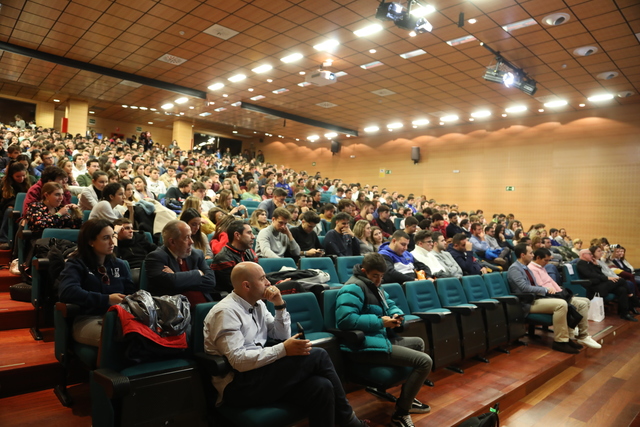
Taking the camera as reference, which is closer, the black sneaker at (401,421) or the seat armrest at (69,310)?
the seat armrest at (69,310)

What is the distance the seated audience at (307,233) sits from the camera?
13.9ft

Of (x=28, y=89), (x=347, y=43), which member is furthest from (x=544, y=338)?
(x=28, y=89)

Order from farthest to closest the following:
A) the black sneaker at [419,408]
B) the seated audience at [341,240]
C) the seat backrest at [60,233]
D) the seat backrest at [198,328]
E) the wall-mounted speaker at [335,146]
Result: the wall-mounted speaker at [335,146] < the seated audience at [341,240] < the seat backrest at [60,233] < the black sneaker at [419,408] < the seat backrest at [198,328]

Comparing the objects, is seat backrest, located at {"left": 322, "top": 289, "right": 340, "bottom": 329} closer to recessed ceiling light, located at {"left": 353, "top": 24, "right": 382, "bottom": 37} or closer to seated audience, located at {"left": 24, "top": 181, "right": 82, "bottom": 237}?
seated audience, located at {"left": 24, "top": 181, "right": 82, "bottom": 237}

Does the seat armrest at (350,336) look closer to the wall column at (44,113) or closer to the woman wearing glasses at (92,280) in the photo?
the woman wearing glasses at (92,280)

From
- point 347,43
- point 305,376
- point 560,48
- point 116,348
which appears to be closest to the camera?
point 116,348

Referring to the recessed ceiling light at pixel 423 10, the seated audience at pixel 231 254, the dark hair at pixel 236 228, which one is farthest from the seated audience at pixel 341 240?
the recessed ceiling light at pixel 423 10

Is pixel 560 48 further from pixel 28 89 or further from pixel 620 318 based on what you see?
pixel 28 89

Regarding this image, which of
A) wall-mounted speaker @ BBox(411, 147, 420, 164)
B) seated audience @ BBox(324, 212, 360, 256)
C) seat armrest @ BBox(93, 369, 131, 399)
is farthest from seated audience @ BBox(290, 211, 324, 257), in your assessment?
wall-mounted speaker @ BBox(411, 147, 420, 164)

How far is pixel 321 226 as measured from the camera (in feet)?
18.6

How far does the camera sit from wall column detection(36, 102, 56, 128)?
1488cm

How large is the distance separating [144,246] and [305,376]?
6.53 feet

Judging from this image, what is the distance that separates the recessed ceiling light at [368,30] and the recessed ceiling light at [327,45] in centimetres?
51

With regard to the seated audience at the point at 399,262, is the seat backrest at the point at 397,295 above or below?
below
